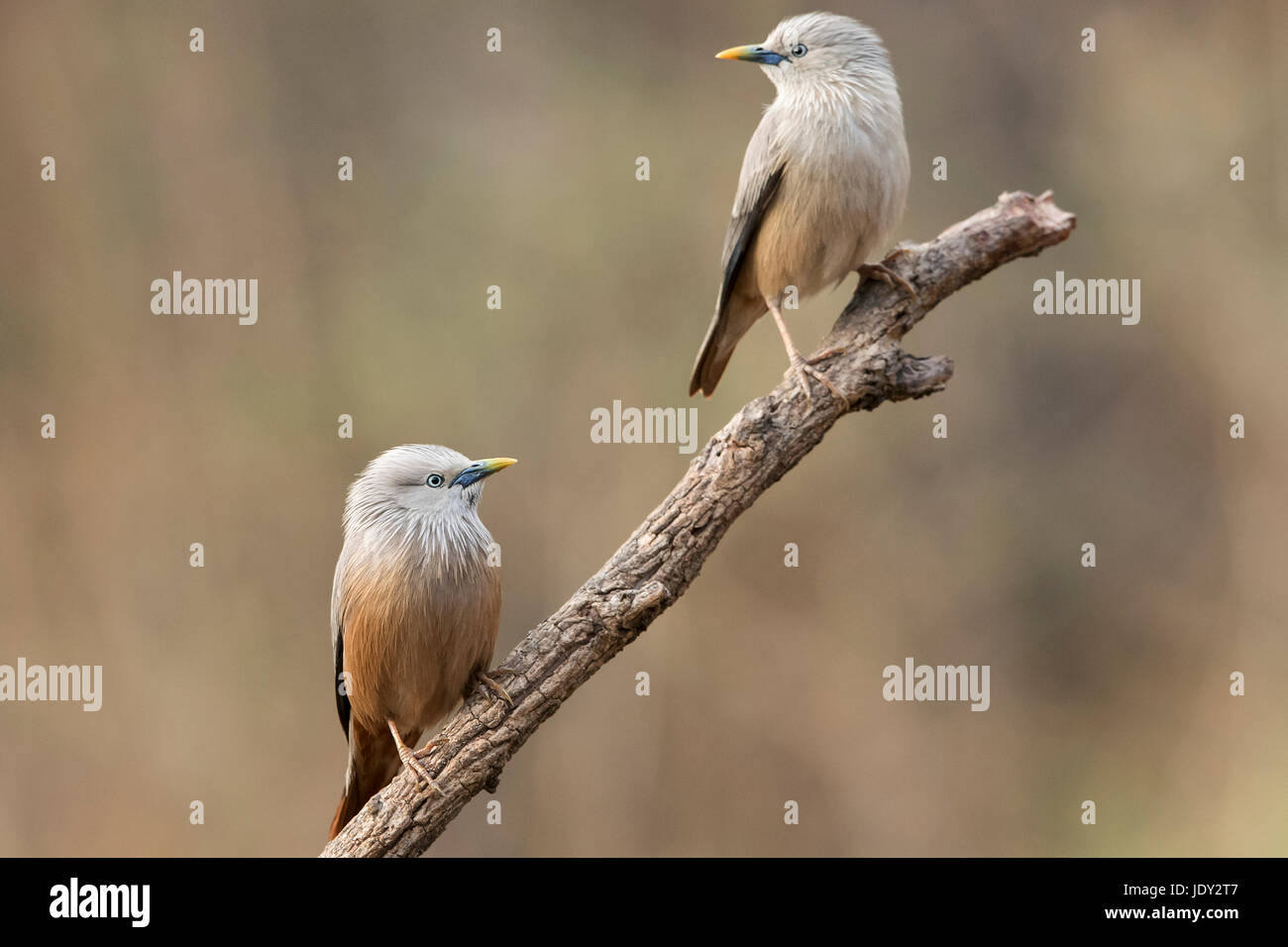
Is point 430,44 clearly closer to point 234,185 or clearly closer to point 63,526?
point 234,185

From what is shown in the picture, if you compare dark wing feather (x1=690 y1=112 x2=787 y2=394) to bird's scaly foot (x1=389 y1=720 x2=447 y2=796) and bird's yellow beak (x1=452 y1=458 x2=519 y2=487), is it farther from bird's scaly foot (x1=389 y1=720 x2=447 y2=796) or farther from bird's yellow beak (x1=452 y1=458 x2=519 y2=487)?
bird's scaly foot (x1=389 y1=720 x2=447 y2=796)

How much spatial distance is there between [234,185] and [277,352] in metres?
1.11

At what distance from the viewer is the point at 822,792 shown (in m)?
7.30

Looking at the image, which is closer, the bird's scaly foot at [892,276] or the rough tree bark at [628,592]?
the rough tree bark at [628,592]

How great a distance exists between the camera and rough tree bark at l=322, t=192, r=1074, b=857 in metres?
3.70

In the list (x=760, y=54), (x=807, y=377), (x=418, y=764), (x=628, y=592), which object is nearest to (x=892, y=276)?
(x=807, y=377)

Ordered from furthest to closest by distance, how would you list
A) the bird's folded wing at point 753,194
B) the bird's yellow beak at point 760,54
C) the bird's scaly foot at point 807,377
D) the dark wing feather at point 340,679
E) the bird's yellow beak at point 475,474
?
the bird's yellow beak at point 760,54, the bird's folded wing at point 753,194, the dark wing feather at point 340,679, the bird's yellow beak at point 475,474, the bird's scaly foot at point 807,377

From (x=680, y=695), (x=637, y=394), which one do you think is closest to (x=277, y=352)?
(x=637, y=394)

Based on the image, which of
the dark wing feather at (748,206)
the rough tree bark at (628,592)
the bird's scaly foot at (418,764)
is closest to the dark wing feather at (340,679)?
the bird's scaly foot at (418,764)

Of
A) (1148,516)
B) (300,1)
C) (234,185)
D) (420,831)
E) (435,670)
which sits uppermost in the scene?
(300,1)

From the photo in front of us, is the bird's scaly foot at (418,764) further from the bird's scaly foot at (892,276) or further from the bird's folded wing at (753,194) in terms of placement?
the bird's scaly foot at (892,276)

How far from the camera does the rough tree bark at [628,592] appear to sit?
12.1 feet

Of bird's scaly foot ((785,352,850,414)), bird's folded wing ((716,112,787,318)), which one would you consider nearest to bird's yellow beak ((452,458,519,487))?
bird's scaly foot ((785,352,850,414))

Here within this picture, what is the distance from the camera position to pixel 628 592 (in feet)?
12.0
